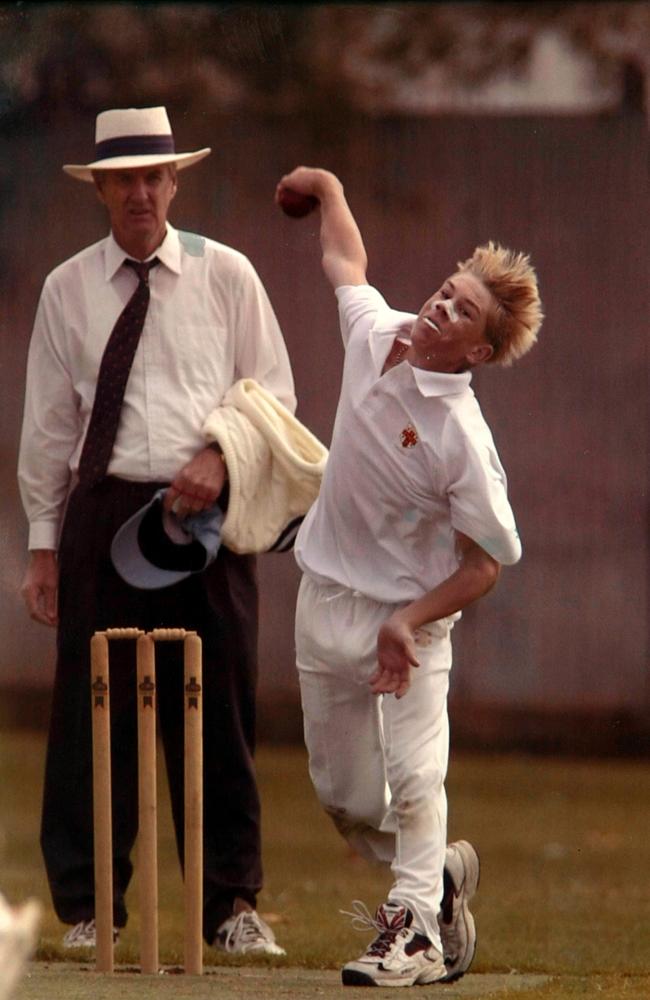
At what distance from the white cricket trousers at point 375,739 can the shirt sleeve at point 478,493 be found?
0.25 metres

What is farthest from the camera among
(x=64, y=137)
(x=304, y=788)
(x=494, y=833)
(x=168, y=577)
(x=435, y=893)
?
(x=494, y=833)

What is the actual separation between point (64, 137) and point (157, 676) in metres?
1.37

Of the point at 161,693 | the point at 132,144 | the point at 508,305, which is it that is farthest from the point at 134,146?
the point at 161,693

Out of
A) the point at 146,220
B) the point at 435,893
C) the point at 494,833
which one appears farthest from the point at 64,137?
the point at 494,833

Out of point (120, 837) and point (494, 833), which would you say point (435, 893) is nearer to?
point (120, 837)

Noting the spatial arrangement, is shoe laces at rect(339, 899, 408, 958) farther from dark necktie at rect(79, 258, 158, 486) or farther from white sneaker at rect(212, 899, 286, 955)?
dark necktie at rect(79, 258, 158, 486)

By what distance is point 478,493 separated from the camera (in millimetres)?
4809

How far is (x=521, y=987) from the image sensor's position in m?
4.95

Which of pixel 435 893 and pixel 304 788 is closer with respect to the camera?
pixel 435 893

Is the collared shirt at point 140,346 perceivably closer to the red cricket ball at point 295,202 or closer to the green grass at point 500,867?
the red cricket ball at point 295,202

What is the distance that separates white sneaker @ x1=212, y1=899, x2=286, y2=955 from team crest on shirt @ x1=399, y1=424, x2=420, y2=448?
125 centimetres

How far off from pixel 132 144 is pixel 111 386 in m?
0.59

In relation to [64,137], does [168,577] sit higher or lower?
lower

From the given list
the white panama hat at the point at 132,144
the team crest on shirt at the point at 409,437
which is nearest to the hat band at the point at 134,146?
the white panama hat at the point at 132,144
